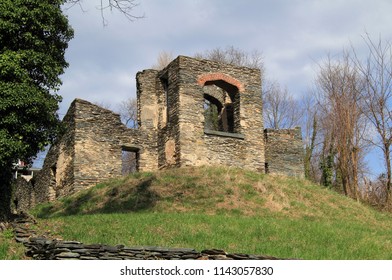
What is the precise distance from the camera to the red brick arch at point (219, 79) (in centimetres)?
2078

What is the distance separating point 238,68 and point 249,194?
7.19 m

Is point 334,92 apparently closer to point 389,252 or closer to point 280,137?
point 280,137

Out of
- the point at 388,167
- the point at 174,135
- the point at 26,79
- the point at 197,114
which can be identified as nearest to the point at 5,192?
the point at 26,79

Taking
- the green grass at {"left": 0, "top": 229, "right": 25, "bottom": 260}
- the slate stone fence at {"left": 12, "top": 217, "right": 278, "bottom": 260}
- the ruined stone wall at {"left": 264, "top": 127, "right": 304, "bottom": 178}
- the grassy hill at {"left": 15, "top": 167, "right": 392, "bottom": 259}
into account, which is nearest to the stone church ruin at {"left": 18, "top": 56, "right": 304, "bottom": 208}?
the ruined stone wall at {"left": 264, "top": 127, "right": 304, "bottom": 178}

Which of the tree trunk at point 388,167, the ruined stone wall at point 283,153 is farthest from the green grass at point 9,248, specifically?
the tree trunk at point 388,167

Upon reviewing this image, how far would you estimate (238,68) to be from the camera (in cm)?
2192

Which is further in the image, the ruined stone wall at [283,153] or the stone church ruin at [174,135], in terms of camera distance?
the ruined stone wall at [283,153]

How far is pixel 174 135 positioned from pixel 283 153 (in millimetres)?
5603

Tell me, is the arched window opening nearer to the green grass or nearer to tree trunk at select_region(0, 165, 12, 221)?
tree trunk at select_region(0, 165, 12, 221)

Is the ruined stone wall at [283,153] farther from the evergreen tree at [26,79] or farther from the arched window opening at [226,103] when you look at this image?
the evergreen tree at [26,79]

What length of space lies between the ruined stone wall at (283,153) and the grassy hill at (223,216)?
105 inches

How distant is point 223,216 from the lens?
13.4 metres

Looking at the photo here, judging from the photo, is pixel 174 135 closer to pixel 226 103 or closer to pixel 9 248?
pixel 226 103

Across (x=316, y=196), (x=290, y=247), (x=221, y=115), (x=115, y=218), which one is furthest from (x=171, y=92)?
(x=290, y=247)
